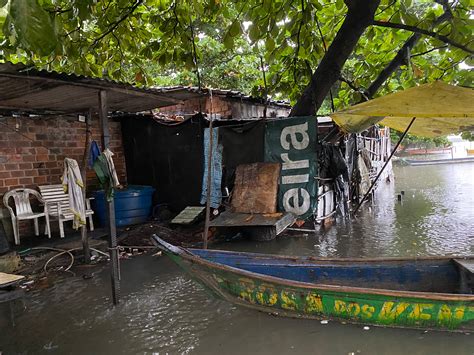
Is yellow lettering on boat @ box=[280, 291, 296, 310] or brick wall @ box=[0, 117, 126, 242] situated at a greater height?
brick wall @ box=[0, 117, 126, 242]

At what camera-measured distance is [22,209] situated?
695 cm

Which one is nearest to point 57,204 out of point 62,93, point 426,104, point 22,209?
point 22,209

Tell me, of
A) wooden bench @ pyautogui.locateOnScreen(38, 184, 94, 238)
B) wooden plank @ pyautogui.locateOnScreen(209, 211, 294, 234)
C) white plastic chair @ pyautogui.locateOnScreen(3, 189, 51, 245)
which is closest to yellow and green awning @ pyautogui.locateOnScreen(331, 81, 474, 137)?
wooden plank @ pyautogui.locateOnScreen(209, 211, 294, 234)

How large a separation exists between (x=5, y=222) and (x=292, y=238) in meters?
5.67

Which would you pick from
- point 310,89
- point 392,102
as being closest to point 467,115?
point 392,102

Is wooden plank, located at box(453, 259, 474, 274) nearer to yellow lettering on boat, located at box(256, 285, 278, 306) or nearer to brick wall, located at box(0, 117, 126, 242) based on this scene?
yellow lettering on boat, located at box(256, 285, 278, 306)

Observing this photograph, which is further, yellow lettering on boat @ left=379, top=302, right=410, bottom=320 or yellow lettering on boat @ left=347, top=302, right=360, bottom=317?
yellow lettering on boat @ left=347, top=302, right=360, bottom=317

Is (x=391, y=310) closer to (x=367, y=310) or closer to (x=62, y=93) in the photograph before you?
Answer: (x=367, y=310)

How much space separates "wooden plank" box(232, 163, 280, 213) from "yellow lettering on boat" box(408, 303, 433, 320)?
4172 millimetres

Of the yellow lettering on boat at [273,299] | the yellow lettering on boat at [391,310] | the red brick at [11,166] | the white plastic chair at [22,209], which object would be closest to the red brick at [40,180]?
the white plastic chair at [22,209]

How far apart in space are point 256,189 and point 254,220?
2.65 feet

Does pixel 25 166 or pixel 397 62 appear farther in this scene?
pixel 25 166

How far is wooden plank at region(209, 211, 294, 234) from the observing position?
6.84 m

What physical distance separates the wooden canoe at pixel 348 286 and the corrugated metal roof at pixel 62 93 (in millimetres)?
1988
